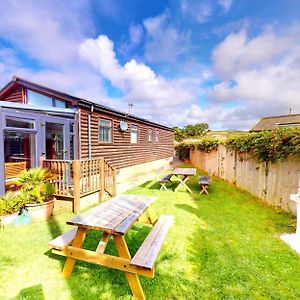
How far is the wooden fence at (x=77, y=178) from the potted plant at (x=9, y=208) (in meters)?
1.01

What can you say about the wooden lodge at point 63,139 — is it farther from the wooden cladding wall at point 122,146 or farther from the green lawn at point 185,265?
the green lawn at point 185,265

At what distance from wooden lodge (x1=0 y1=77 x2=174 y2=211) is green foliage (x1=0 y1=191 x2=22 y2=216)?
0.50 m

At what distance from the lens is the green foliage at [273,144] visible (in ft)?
15.5

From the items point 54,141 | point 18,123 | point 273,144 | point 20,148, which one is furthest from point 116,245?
point 54,141

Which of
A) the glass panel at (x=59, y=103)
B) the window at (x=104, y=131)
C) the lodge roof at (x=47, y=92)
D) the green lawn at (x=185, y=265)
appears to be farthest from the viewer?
the window at (x=104, y=131)

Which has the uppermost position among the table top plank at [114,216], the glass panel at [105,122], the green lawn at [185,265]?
the glass panel at [105,122]

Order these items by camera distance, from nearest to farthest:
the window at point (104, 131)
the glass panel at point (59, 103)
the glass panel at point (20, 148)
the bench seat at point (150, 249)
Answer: the bench seat at point (150, 249) < the glass panel at point (20, 148) < the glass panel at point (59, 103) < the window at point (104, 131)

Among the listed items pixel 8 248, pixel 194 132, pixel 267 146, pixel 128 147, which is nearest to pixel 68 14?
pixel 128 147

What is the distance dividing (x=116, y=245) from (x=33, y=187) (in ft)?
11.1

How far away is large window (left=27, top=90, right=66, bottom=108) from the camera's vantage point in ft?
22.8

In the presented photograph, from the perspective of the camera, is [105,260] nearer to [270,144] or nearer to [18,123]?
[18,123]

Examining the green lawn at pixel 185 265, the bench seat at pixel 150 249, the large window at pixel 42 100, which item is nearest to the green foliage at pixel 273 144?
the green lawn at pixel 185 265

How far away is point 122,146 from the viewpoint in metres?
10.1

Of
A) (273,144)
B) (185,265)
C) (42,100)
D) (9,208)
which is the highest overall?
(42,100)
